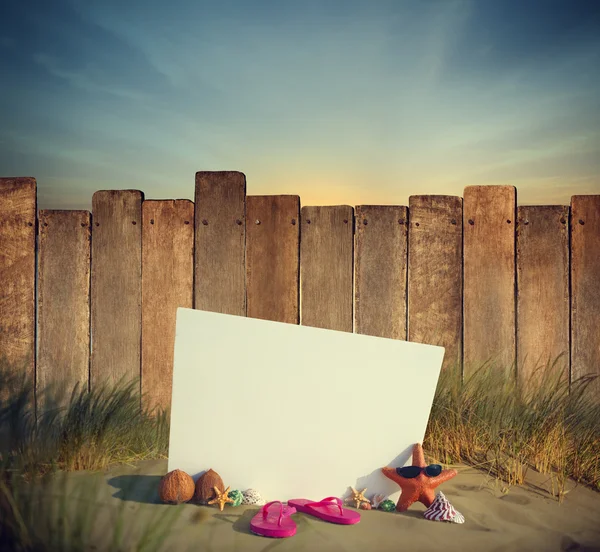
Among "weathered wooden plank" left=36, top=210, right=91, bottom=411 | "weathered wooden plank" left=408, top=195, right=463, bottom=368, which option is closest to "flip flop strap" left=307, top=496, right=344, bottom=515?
"weathered wooden plank" left=408, top=195, right=463, bottom=368

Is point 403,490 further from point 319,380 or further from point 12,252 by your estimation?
point 12,252

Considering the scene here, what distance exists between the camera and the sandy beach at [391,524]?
227 centimetres

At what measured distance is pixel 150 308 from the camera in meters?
3.87

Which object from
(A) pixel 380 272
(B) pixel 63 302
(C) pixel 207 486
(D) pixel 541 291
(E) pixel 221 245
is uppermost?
(E) pixel 221 245

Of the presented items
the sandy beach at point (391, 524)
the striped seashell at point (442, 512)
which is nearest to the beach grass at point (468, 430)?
the sandy beach at point (391, 524)

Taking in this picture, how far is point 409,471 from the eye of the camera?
8.66ft

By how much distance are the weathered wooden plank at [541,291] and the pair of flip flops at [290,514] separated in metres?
1.77

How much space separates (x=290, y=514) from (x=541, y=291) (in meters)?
2.20

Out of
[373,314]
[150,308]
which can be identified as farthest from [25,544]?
[373,314]

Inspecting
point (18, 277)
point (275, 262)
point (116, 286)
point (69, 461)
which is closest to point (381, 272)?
point (275, 262)

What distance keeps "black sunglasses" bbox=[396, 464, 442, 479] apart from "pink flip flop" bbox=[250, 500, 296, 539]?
0.50 meters

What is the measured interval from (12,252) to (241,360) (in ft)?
7.14

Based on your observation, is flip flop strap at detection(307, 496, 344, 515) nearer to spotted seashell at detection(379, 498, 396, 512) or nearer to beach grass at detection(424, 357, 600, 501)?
spotted seashell at detection(379, 498, 396, 512)

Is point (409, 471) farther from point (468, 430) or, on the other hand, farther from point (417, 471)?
point (468, 430)
